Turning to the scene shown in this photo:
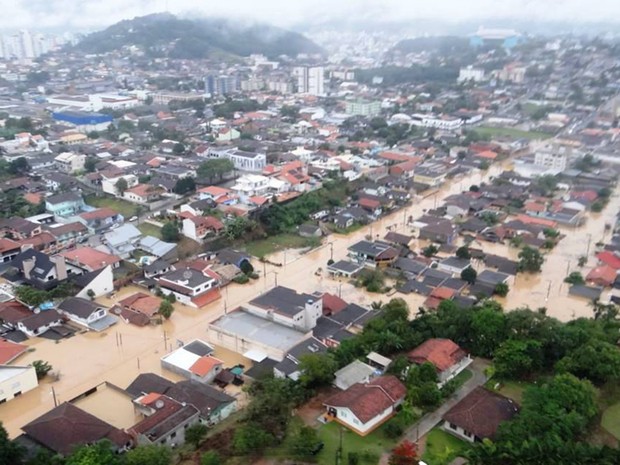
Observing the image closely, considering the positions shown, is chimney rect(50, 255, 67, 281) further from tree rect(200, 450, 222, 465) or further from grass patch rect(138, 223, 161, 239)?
tree rect(200, 450, 222, 465)

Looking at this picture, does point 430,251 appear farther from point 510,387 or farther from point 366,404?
point 366,404

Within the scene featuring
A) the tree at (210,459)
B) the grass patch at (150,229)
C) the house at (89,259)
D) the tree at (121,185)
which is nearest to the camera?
the tree at (210,459)

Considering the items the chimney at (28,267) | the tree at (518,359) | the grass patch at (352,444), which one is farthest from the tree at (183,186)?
the tree at (518,359)

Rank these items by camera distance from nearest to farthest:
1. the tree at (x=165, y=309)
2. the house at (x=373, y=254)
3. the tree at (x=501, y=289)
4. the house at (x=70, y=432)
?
the house at (x=70, y=432), the tree at (x=165, y=309), the tree at (x=501, y=289), the house at (x=373, y=254)

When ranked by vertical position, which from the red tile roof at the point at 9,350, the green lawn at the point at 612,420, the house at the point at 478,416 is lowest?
the red tile roof at the point at 9,350

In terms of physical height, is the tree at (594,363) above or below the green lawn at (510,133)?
above

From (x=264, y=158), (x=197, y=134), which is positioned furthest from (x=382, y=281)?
(x=197, y=134)

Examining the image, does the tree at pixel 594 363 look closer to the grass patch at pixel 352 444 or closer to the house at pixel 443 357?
the house at pixel 443 357
